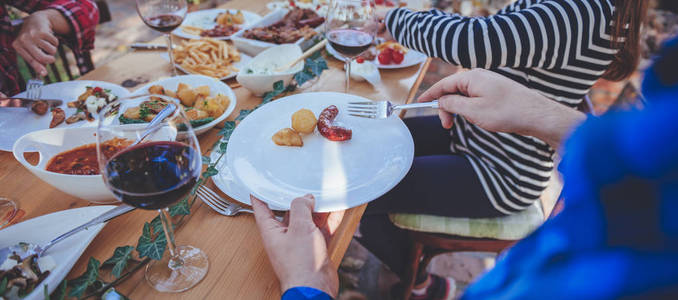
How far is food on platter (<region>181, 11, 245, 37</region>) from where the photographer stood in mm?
1989

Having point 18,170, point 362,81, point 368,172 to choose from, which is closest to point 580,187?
point 368,172

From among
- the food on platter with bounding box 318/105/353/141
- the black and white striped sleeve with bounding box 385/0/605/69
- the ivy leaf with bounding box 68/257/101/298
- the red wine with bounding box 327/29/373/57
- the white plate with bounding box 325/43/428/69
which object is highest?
the black and white striped sleeve with bounding box 385/0/605/69

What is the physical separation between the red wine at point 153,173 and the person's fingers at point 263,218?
0.61 feet

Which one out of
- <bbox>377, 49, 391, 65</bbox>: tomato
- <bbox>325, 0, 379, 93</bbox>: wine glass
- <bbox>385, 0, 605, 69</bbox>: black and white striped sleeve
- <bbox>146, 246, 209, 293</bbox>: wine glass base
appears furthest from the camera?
<bbox>377, 49, 391, 65</bbox>: tomato

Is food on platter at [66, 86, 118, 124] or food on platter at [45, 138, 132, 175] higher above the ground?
food on platter at [45, 138, 132, 175]

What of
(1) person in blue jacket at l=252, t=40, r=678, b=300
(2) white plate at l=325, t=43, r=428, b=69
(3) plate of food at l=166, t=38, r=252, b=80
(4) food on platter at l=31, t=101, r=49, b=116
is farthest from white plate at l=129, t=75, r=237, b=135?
(1) person in blue jacket at l=252, t=40, r=678, b=300

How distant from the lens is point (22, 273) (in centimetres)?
70

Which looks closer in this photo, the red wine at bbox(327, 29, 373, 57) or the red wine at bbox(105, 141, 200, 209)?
the red wine at bbox(105, 141, 200, 209)

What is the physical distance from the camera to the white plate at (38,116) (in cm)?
117

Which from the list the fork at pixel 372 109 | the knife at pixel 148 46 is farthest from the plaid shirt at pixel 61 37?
the fork at pixel 372 109

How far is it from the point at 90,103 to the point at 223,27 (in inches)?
38.1

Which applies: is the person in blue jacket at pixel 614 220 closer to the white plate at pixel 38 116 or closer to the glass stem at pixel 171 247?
the glass stem at pixel 171 247

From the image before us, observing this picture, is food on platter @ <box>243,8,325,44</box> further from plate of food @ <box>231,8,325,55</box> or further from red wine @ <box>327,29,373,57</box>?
red wine @ <box>327,29,373,57</box>

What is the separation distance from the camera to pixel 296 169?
38.8 inches
